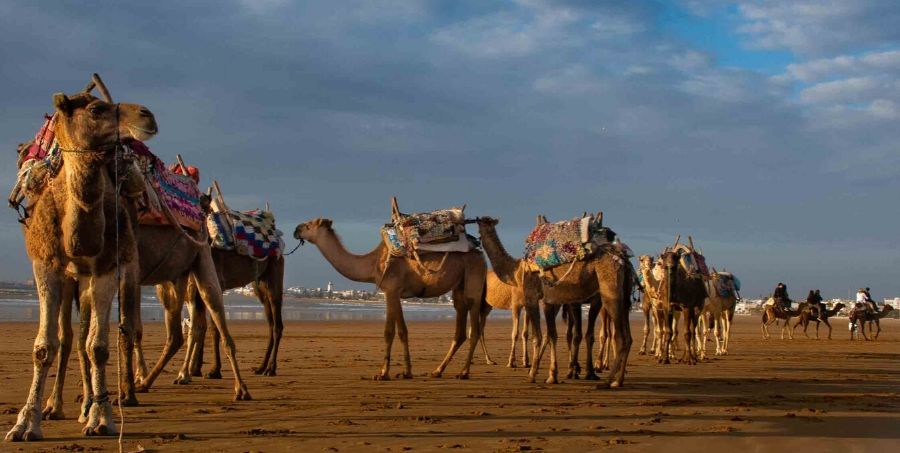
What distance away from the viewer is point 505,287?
2052 cm

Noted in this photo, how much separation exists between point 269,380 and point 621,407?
18.3 ft

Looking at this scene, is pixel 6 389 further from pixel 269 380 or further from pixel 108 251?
pixel 108 251

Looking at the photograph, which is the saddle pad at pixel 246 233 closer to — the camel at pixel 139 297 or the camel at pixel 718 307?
the camel at pixel 139 297

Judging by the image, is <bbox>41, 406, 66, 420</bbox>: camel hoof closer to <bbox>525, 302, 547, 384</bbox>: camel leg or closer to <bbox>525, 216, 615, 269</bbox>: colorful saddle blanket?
<bbox>525, 302, 547, 384</bbox>: camel leg

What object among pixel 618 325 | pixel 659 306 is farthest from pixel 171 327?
pixel 659 306

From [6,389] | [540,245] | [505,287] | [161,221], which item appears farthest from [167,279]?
[505,287]

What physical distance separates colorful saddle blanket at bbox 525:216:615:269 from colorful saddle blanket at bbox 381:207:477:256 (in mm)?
1437

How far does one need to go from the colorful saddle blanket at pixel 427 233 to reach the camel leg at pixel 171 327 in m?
4.06

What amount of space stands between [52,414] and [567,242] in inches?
318

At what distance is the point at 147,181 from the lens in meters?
10.6

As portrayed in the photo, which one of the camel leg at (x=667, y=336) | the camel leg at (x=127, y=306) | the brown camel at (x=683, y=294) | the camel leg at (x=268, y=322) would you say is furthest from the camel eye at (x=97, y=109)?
the camel leg at (x=667, y=336)

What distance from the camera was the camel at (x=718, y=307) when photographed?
80.4 ft

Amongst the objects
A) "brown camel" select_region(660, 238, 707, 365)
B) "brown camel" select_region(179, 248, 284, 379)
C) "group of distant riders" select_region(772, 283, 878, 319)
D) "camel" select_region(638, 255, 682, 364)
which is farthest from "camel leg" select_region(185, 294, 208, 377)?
"group of distant riders" select_region(772, 283, 878, 319)

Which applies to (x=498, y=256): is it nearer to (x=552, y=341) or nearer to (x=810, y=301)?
(x=552, y=341)
